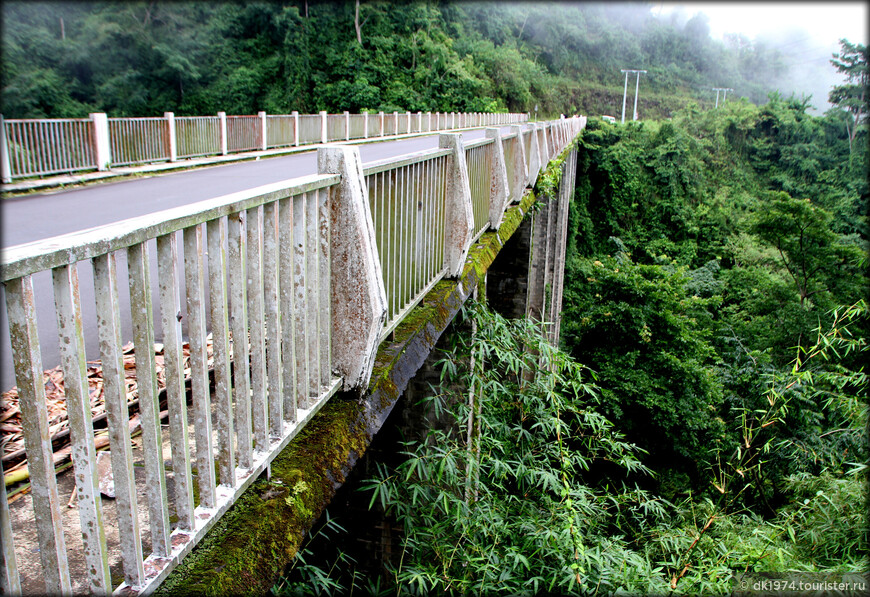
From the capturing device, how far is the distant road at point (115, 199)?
5625mm

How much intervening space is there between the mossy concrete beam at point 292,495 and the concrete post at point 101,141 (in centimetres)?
960

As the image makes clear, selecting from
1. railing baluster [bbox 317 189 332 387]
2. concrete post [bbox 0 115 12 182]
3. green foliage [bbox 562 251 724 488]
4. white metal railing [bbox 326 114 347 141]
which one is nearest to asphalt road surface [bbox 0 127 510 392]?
concrete post [bbox 0 115 12 182]

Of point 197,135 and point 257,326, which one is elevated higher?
point 197,135

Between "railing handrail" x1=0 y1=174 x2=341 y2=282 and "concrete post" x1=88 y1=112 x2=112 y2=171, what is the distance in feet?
34.5

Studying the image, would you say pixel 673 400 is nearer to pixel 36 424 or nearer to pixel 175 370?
pixel 175 370

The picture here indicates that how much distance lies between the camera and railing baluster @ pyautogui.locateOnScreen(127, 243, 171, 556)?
1477 millimetres

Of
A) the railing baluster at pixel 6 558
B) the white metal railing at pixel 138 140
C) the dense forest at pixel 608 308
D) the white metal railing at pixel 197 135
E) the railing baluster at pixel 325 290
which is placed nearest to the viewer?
the railing baluster at pixel 6 558

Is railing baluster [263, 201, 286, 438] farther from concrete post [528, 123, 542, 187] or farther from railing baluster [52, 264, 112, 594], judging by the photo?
concrete post [528, 123, 542, 187]

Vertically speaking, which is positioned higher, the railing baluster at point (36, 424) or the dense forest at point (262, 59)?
the dense forest at point (262, 59)

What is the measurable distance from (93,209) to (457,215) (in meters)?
4.38

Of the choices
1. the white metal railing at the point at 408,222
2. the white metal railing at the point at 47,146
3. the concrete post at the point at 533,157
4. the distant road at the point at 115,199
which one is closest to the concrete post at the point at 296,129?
the distant road at the point at 115,199

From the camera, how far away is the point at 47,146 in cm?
973

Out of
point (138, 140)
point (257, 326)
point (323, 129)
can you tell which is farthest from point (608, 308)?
point (257, 326)

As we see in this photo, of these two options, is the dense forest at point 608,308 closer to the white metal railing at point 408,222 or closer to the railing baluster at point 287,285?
the white metal railing at point 408,222
